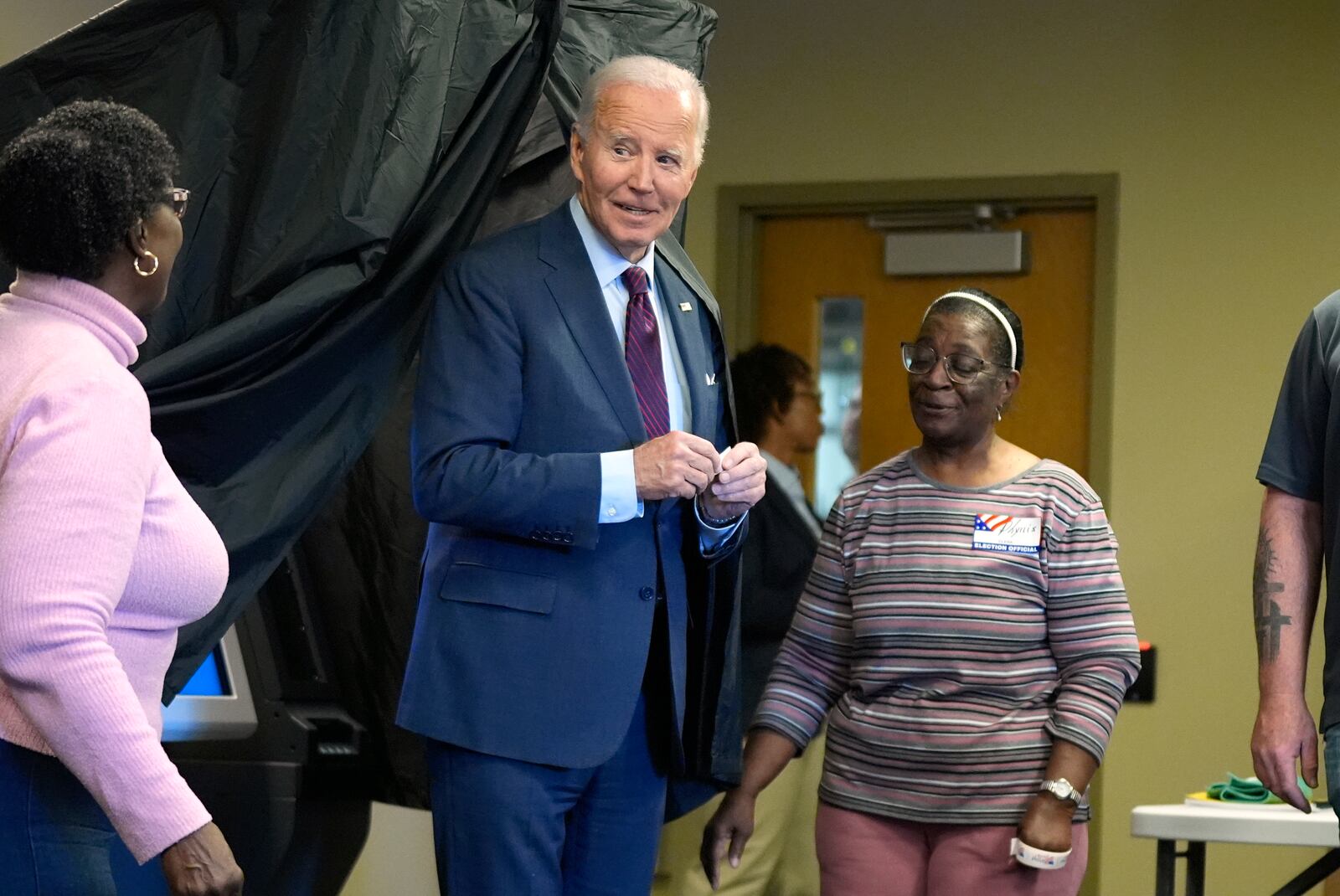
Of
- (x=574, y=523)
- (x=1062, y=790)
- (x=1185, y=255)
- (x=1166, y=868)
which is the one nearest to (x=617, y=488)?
(x=574, y=523)

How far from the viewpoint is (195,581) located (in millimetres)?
1544

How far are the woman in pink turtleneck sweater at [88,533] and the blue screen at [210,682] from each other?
1573mm

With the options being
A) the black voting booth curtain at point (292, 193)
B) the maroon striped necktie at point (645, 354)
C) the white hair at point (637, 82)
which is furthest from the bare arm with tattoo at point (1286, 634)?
the black voting booth curtain at point (292, 193)

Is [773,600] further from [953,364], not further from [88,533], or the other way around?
[88,533]

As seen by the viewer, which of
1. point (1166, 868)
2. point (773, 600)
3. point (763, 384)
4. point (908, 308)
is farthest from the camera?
point (908, 308)

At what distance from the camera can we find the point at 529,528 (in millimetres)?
1952

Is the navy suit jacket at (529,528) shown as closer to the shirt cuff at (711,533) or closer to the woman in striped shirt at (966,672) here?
the shirt cuff at (711,533)

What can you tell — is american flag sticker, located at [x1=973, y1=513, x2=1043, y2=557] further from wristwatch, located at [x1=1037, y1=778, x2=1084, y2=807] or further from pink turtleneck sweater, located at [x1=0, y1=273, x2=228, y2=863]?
pink turtleneck sweater, located at [x1=0, y1=273, x2=228, y2=863]

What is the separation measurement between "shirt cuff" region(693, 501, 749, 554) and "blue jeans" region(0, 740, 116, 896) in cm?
91

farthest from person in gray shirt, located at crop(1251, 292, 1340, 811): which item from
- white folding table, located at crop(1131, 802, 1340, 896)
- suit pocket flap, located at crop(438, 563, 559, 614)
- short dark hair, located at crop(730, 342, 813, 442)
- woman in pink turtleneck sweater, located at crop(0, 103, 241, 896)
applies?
short dark hair, located at crop(730, 342, 813, 442)

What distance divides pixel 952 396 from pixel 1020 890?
0.73 metres

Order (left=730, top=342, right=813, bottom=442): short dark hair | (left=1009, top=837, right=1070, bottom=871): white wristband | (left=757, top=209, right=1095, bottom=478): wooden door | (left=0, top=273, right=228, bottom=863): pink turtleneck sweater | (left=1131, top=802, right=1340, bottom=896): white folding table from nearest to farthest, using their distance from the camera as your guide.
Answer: (left=0, top=273, right=228, bottom=863): pink turtleneck sweater, (left=1009, top=837, right=1070, bottom=871): white wristband, (left=1131, top=802, right=1340, bottom=896): white folding table, (left=730, top=342, right=813, bottom=442): short dark hair, (left=757, top=209, right=1095, bottom=478): wooden door

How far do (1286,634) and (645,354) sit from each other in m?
0.94

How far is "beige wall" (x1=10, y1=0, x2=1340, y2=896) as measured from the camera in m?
4.48
